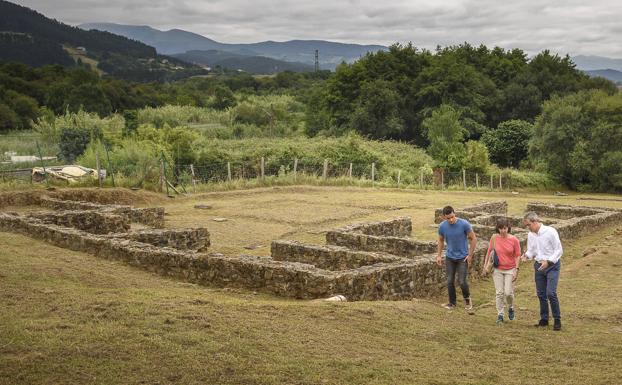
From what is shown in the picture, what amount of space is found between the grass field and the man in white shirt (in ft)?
1.75

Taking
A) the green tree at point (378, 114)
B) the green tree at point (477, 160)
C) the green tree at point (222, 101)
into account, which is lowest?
the green tree at point (477, 160)

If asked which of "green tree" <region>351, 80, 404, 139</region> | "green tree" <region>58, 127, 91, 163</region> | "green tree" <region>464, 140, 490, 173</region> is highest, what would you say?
"green tree" <region>351, 80, 404, 139</region>

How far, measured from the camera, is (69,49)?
499ft

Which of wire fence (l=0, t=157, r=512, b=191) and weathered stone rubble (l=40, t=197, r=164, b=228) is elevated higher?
wire fence (l=0, t=157, r=512, b=191)

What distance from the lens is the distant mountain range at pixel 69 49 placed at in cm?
12750

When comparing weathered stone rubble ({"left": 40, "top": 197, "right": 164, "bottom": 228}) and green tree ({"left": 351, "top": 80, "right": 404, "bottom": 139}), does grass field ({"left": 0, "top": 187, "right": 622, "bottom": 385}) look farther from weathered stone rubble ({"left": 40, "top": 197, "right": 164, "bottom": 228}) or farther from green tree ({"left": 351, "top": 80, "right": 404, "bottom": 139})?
green tree ({"left": 351, "top": 80, "right": 404, "bottom": 139})

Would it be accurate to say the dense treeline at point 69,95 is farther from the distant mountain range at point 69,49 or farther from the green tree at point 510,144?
the distant mountain range at point 69,49

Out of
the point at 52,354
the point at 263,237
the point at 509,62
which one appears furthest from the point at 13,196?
the point at 509,62

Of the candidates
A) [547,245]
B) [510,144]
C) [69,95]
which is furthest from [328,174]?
[69,95]

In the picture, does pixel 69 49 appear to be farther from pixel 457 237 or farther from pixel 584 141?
pixel 457 237

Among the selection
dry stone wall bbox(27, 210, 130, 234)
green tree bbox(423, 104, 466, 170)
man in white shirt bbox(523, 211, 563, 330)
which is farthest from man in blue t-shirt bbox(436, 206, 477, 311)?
green tree bbox(423, 104, 466, 170)

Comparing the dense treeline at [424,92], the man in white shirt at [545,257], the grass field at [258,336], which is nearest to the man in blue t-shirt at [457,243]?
the grass field at [258,336]

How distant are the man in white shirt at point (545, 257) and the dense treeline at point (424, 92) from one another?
53.7m

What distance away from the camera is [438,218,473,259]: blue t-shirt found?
12484 mm
